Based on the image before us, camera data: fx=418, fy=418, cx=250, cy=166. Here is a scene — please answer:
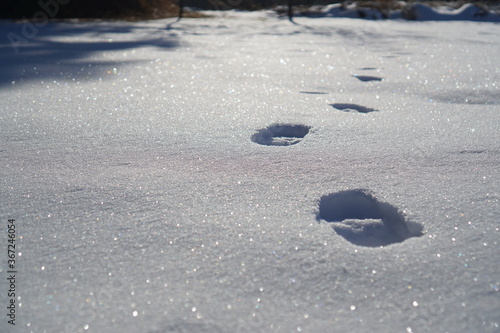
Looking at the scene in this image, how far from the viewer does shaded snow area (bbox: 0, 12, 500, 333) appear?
0.57 m

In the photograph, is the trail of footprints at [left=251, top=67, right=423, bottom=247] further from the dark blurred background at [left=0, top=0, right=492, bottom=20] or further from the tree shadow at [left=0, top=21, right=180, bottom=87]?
the dark blurred background at [left=0, top=0, right=492, bottom=20]

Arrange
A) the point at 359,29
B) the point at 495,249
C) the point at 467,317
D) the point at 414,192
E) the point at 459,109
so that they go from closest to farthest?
the point at 467,317 < the point at 495,249 < the point at 414,192 < the point at 459,109 < the point at 359,29

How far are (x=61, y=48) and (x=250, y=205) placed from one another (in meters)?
2.54

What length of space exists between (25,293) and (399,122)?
1158 millimetres

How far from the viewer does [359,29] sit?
4613mm

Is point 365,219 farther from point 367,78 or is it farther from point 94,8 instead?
point 94,8

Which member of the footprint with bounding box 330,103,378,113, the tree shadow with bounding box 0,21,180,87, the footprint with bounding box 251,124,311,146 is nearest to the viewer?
the footprint with bounding box 251,124,311,146

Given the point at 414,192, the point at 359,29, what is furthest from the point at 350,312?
the point at 359,29

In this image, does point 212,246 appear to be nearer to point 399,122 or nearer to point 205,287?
point 205,287

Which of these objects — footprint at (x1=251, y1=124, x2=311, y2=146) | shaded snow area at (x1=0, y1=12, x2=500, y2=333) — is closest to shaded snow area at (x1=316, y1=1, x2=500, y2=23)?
shaded snow area at (x1=0, y1=12, x2=500, y2=333)

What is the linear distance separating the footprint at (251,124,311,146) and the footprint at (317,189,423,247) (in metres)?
0.37

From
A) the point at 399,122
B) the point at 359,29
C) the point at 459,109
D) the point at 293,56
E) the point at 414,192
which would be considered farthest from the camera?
the point at 359,29

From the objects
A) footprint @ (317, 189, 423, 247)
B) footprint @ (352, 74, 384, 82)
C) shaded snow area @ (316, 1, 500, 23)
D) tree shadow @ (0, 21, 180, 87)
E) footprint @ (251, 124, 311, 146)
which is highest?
shaded snow area @ (316, 1, 500, 23)

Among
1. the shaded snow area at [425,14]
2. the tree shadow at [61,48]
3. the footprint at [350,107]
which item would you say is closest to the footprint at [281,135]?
the footprint at [350,107]
